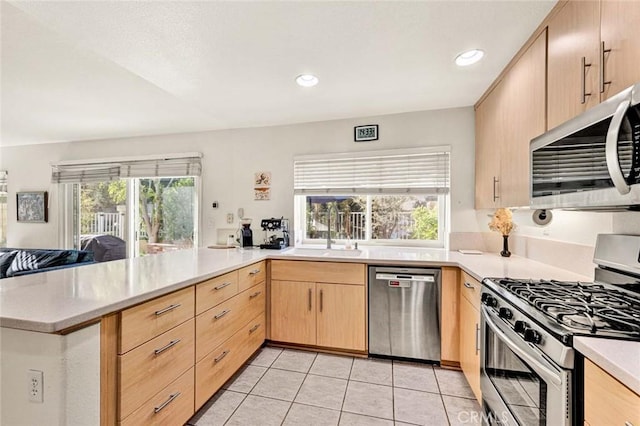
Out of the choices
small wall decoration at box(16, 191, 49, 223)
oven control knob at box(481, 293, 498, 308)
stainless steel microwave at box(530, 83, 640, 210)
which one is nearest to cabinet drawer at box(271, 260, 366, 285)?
oven control knob at box(481, 293, 498, 308)

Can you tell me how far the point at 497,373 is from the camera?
1374 mm

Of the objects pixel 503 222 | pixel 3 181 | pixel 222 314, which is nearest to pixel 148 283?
pixel 222 314

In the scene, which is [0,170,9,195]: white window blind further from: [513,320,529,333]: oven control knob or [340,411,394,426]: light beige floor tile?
[513,320,529,333]: oven control knob

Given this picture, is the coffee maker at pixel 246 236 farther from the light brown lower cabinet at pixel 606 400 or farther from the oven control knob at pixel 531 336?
the light brown lower cabinet at pixel 606 400

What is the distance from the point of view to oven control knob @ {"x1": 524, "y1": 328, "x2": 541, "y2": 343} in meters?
0.98

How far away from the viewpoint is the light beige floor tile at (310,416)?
1.63 metres

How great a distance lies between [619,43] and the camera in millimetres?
1024

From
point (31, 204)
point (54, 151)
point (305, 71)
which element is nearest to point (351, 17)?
point (305, 71)

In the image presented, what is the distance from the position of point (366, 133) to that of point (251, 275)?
183 centimetres

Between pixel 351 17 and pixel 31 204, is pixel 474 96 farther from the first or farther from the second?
pixel 31 204

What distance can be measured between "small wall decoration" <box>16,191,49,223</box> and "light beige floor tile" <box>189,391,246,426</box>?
4.20m

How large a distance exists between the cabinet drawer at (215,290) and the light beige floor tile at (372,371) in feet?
3.66

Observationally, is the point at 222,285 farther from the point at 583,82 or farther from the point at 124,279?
the point at 583,82

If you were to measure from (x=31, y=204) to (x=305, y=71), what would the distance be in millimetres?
4789
